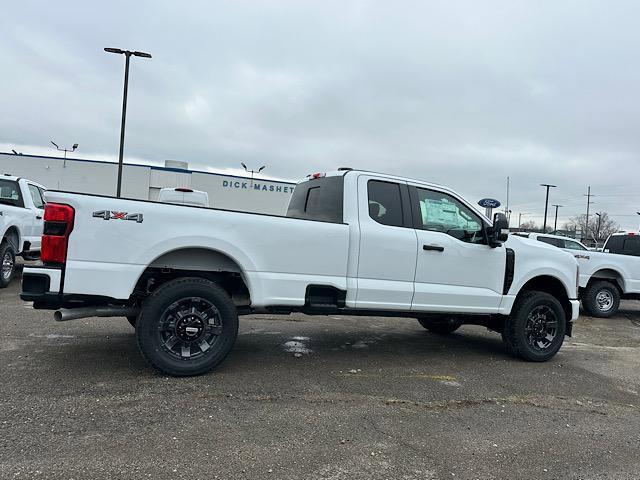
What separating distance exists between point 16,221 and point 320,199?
684 cm

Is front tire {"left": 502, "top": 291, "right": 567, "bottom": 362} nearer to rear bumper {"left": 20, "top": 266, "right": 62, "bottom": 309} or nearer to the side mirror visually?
the side mirror

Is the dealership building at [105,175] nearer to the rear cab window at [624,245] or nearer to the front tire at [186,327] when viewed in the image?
the rear cab window at [624,245]

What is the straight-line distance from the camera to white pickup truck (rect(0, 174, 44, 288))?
30.3 ft

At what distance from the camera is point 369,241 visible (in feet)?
17.4

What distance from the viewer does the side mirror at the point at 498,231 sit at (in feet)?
18.9

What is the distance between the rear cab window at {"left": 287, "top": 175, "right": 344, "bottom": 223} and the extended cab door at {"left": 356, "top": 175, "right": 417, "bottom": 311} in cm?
24

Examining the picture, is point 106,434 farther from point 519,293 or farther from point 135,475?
point 519,293

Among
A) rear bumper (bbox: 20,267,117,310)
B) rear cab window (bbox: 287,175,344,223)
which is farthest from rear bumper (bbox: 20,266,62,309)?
rear cab window (bbox: 287,175,344,223)

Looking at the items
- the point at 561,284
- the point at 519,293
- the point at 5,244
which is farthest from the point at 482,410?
the point at 5,244

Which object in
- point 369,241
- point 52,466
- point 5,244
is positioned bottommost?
point 52,466

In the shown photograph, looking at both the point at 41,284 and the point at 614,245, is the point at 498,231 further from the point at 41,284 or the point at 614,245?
the point at 614,245

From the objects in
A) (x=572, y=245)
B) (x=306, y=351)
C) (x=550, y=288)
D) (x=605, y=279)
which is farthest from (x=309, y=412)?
(x=572, y=245)

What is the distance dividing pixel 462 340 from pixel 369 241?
10.3ft

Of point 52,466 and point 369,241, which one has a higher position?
point 369,241
